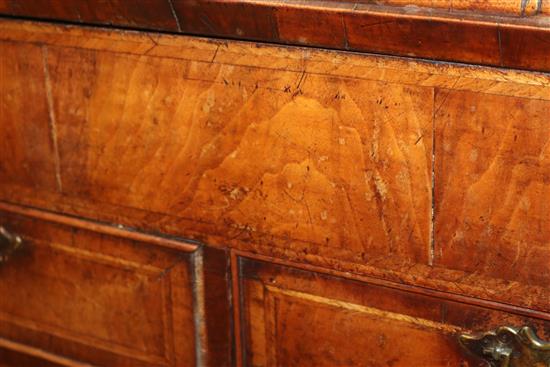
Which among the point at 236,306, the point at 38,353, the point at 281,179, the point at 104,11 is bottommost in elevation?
the point at 38,353

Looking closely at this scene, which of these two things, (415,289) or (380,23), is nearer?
(380,23)

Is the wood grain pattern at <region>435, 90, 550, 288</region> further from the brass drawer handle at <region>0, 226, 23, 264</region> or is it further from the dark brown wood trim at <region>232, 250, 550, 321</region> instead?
the brass drawer handle at <region>0, 226, 23, 264</region>

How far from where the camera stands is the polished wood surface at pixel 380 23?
75cm

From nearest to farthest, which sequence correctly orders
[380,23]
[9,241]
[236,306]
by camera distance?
[380,23] → [236,306] → [9,241]

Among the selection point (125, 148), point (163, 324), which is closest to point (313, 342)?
point (163, 324)

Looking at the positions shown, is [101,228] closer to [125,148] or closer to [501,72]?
[125,148]

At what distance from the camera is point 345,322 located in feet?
3.20

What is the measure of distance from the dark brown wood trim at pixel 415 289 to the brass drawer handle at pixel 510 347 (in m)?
0.02

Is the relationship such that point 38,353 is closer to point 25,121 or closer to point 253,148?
point 25,121

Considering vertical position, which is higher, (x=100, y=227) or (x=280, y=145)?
(x=280, y=145)

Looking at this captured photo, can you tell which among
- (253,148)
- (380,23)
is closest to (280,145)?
(253,148)

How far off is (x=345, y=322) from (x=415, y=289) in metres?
0.10

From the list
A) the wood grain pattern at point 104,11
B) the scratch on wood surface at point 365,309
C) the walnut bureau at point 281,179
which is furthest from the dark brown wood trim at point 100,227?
the wood grain pattern at point 104,11

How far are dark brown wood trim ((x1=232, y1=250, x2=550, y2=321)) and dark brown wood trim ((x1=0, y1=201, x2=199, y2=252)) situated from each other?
7 centimetres
